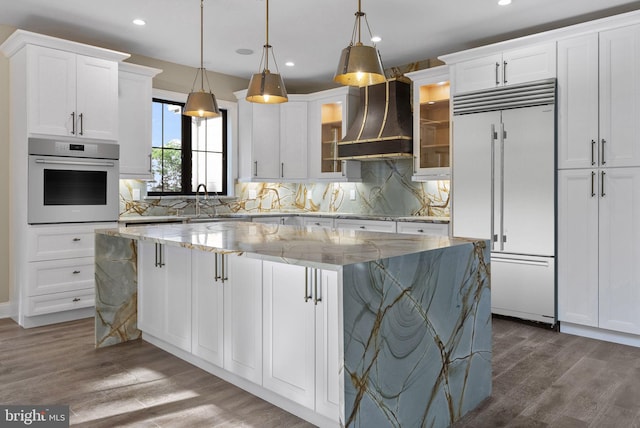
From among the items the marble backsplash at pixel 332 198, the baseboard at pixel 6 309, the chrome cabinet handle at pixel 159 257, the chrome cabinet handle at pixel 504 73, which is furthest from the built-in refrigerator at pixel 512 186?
the baseboard at pixel 6 309

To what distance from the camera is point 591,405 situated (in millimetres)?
2471

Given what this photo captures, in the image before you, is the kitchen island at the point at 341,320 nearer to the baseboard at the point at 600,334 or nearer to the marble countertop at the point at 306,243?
the marble countertop at the point at 306,243

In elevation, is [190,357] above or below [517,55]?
below

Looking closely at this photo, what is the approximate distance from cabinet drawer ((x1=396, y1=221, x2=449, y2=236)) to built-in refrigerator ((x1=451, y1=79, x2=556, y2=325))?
7.2 inches

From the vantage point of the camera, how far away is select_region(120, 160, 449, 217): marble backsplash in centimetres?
525

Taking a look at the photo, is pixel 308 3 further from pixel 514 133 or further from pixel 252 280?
pixel 252 280

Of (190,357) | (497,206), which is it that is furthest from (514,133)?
(190,357)

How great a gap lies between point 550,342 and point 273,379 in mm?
2337

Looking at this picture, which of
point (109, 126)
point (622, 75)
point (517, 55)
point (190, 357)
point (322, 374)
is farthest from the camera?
point (109, 126)

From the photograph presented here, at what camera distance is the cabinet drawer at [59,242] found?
3945 mm

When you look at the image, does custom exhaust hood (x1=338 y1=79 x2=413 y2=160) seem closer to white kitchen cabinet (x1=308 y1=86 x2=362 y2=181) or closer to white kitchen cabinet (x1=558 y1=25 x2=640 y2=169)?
white kitchen cabinet (x1=308 y1=86 x2=362 y2=181)

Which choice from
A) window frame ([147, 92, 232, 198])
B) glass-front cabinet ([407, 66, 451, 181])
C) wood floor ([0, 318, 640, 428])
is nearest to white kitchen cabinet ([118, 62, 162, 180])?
window frame ([147, 92, 232, 198])

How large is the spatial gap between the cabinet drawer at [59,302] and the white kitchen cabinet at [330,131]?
9.82ft

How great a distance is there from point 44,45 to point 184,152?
1.93 meters
